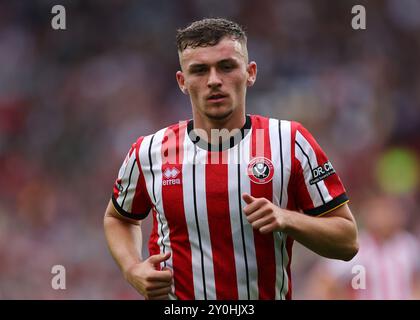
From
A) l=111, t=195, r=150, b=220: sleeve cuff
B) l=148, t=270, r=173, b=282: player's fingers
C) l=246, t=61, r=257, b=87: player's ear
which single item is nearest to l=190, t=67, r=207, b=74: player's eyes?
l=246, t=61, r=257, b=87: player's ear

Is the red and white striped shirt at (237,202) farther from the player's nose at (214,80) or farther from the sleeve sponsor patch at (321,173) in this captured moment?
the player's nose at (214,80)

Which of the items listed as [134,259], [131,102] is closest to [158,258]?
[134,259]

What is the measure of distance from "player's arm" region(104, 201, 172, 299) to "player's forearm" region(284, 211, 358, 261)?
1.86 ft

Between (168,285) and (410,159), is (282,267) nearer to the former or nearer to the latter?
(168,285)

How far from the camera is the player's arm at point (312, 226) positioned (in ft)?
9.30

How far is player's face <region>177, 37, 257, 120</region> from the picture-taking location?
3.29 meters

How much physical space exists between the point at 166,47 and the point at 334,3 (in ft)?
7.39

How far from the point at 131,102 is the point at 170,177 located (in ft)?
19.4

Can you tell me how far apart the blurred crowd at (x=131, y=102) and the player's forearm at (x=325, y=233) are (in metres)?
4.58

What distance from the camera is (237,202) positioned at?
3.28 m

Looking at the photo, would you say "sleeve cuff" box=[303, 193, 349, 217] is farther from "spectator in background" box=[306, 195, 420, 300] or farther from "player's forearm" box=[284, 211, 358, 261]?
"spectator in background" box=[306, 195, 420, 300]

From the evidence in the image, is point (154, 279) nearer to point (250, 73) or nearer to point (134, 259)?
point (134, 259)

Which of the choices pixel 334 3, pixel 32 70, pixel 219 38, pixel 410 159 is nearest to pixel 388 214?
pixel 410 159

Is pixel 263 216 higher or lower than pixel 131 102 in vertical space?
lower
